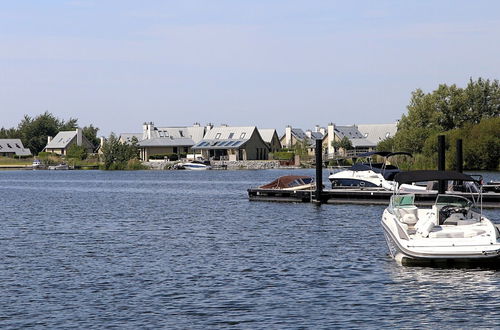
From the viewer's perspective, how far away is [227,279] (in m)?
29.2

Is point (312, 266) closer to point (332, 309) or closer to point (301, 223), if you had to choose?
point (332, 309)

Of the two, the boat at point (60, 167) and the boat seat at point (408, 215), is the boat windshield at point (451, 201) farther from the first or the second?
the boat at point (60, 167)

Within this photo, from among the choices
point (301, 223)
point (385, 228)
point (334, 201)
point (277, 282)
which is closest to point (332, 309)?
point (277, 282)

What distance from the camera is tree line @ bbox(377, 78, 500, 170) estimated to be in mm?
116375

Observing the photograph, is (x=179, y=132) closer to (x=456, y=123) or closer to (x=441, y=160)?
(x=456, y=123)

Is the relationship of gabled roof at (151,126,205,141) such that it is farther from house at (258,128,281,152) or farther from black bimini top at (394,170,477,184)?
black bimini top at (394,170,477,184)

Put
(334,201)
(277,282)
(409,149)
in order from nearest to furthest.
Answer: (277,282)
(334,201)
(409,149)

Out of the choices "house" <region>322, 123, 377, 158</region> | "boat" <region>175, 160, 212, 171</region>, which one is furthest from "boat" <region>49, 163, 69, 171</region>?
"house" <region>322, 123, 377, 158</region>

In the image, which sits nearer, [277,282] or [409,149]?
[277,282]

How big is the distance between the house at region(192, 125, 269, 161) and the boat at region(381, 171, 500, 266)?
141 m

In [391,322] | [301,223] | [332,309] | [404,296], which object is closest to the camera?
[391,322]

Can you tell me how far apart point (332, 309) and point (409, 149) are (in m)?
104

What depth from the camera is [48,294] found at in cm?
2678

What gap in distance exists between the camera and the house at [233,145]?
175m
